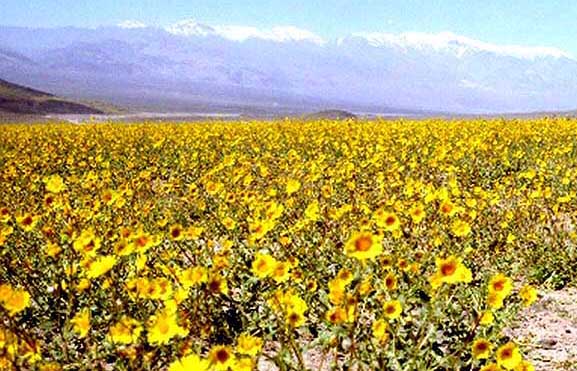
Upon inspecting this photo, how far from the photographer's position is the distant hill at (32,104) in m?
79.1

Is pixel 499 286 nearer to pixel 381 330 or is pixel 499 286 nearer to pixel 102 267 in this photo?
pixel 381 330

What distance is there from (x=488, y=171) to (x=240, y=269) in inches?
244

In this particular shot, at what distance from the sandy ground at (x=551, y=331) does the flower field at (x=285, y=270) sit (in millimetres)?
137

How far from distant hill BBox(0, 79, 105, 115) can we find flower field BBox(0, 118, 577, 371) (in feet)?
244

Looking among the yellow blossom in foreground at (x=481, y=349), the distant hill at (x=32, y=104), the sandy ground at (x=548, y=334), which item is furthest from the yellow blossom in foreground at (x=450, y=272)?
the distant hill at (x=32, y=104)

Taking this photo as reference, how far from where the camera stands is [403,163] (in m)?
10.0

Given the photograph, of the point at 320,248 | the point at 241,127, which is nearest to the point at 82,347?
the point at 320,248

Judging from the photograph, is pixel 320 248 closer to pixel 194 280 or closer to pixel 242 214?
pixel 242 214

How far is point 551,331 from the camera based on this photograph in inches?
165

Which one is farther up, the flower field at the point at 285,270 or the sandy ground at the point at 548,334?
the flower field at the point at 285,270

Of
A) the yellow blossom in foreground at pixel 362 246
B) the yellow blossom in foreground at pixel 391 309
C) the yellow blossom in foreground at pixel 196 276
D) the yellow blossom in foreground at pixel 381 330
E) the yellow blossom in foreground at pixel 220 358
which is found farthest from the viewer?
the yellow blossom in foreground at pixel 196 276

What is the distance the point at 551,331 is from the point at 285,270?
2.20m

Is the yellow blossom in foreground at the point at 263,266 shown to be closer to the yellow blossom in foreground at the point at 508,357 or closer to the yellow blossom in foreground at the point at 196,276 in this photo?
the yellow blossom in foreground at the point at 196,276

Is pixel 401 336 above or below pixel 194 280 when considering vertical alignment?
below
